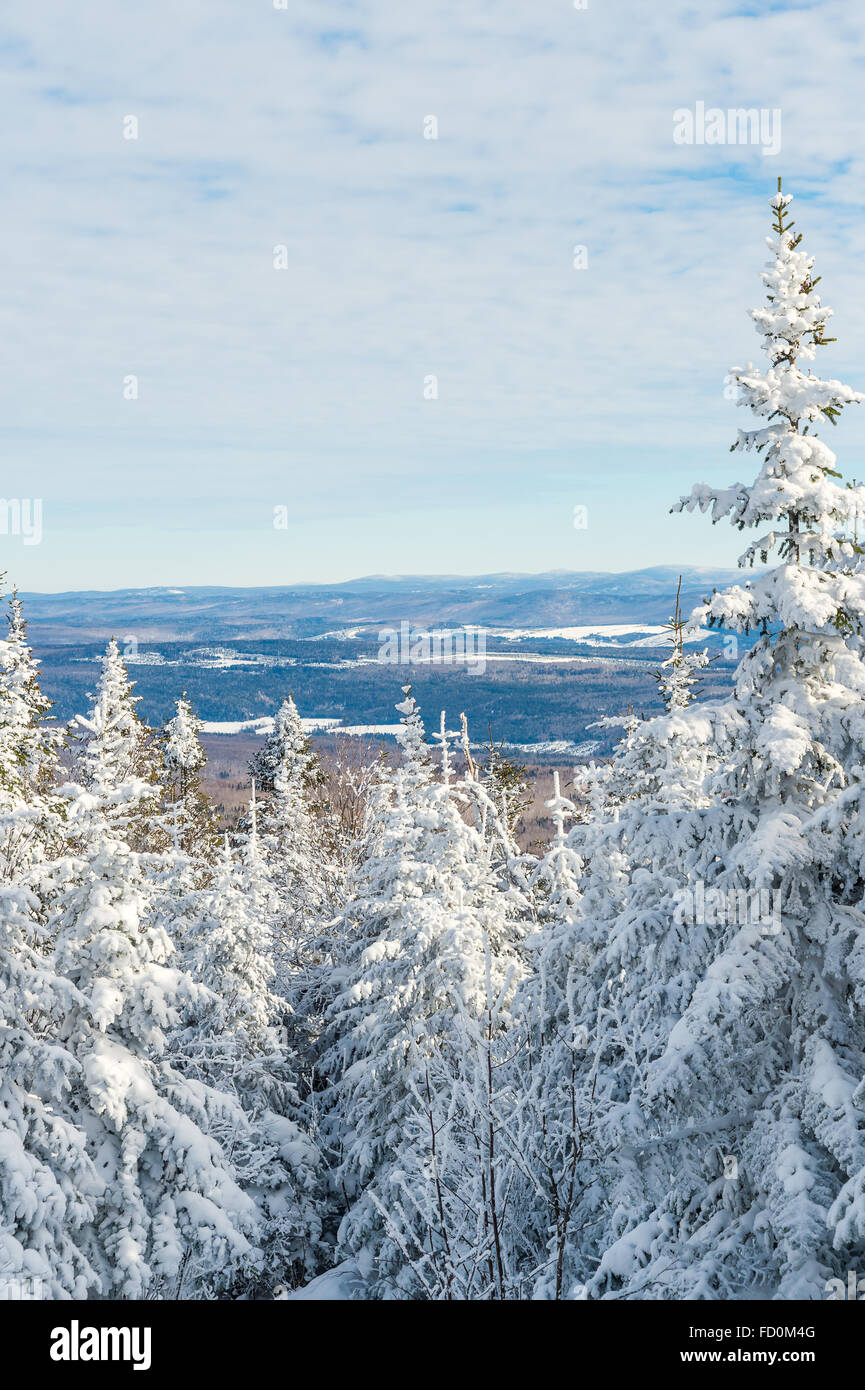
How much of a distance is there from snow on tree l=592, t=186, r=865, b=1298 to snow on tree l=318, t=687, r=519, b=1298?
840cm

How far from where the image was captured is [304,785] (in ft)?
156

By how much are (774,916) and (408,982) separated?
38.6 ft

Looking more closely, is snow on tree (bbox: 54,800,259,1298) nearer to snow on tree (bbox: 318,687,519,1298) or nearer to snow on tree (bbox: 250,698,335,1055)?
snow on tree (bbox: 318,687,519,1298)

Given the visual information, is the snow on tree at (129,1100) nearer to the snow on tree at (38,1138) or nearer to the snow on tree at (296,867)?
the snow on tree at (38,1138)

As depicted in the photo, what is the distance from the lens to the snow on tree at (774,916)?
7.61m

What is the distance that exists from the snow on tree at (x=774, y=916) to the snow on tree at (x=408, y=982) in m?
8.40

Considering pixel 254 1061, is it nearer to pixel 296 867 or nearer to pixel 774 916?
pixel 774 916

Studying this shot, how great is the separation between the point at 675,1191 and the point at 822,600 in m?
5.97

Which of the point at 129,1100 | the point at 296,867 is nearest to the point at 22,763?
the point at 129,1100

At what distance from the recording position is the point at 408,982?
60.5 ft

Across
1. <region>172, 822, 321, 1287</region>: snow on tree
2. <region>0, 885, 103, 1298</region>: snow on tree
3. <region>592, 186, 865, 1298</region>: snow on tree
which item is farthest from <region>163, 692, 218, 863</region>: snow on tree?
<region>592, 186, 865, 1298</region>: snow on tree

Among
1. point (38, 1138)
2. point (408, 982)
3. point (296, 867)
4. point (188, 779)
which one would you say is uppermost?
point (188, 779)

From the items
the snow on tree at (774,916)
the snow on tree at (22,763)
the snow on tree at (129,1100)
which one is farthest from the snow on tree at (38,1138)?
the snow on tree at (774,916)
